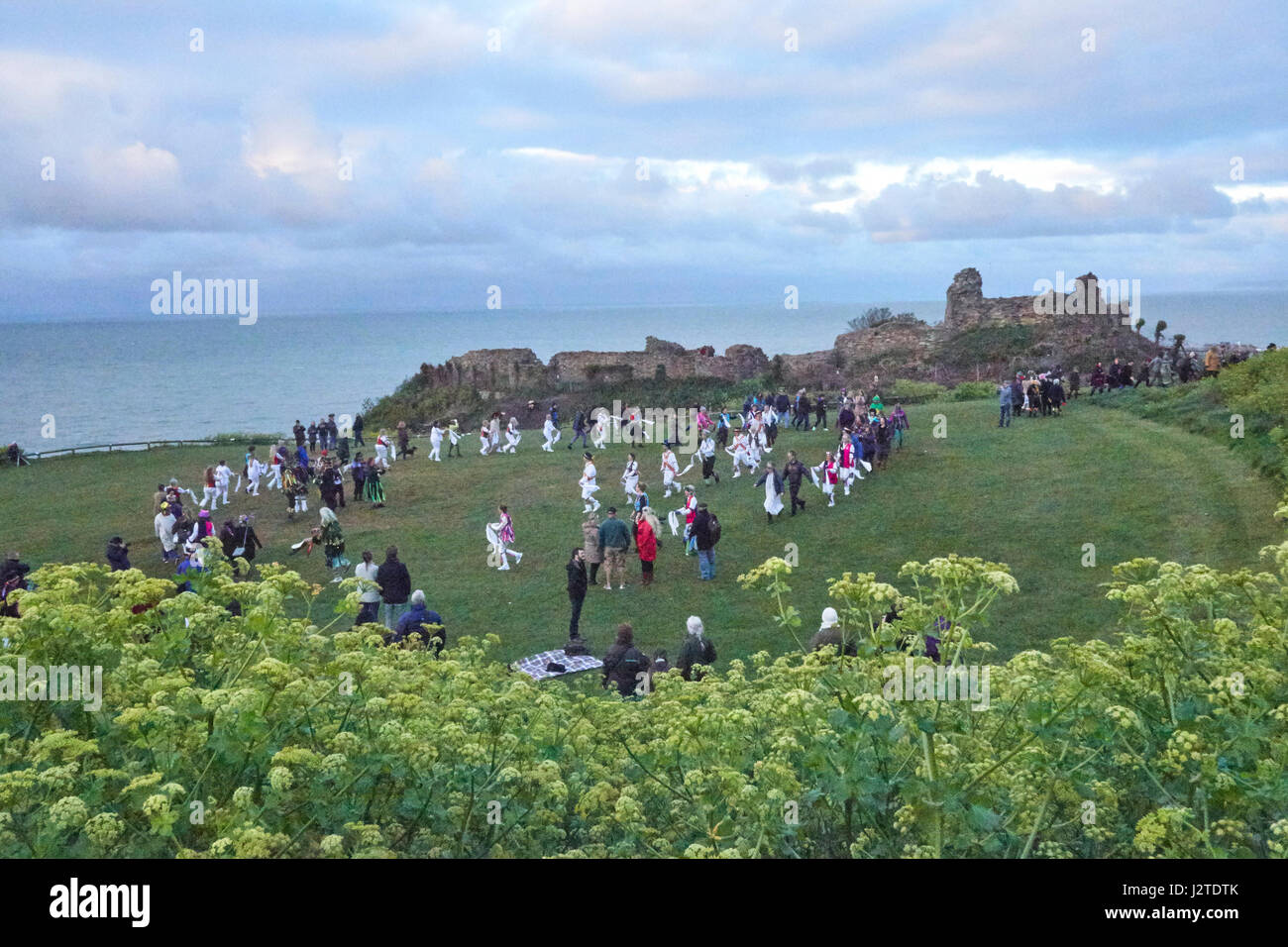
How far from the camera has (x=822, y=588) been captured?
1620 centimetres

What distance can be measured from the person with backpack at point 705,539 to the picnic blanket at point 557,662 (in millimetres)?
3549

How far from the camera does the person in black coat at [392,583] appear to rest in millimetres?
14328

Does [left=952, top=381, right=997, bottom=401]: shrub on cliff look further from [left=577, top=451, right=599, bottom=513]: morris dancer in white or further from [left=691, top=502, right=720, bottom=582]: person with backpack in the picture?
[left=691, top=502, right=720, bottom=582]: person with backpack

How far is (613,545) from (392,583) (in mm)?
3889

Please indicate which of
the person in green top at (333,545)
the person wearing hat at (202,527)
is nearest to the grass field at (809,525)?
the person in green top at (333,545)

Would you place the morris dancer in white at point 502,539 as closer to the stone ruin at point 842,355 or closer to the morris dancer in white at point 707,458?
the morris dancer in white at point 707,458

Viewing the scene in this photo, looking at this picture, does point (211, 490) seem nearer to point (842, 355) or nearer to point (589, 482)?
point (589, 482)

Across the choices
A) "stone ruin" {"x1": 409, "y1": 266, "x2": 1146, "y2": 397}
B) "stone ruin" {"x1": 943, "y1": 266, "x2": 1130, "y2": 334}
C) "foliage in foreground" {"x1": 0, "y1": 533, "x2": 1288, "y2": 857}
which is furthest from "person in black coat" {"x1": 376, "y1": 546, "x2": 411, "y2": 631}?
"stone ruin" {"x1": 943, "y1": 266, "x2": 1130, "y2": 334}

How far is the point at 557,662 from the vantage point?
13.7 metres

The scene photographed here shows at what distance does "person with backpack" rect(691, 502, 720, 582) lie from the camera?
16.8 meters

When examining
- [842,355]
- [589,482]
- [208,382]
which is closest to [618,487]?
[589,482]

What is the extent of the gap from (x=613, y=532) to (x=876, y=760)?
11.4 meters
